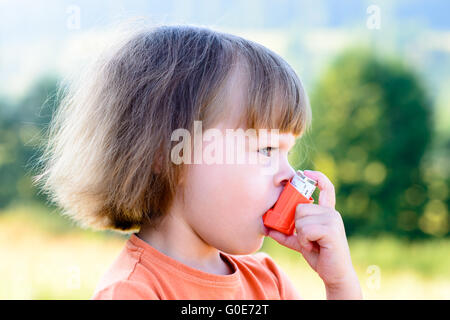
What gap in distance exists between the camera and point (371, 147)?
4.88 m

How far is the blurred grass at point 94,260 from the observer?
376 cm

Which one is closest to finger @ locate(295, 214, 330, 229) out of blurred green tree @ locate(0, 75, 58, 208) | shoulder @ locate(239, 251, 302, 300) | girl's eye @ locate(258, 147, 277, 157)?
girl's eye @ locate(258, 147, 277, 157)

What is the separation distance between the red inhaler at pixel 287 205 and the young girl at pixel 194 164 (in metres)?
0.02

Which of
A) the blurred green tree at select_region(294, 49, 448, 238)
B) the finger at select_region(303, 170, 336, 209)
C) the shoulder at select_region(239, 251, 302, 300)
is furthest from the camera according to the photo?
the blurred green tree at select_region(294, 49, 448, 238)

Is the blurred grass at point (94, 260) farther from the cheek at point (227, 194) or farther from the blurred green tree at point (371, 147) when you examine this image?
the cheek at point (227, 194)

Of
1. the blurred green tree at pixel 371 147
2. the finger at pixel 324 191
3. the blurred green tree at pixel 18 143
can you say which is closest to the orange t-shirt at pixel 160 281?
the finger at pixel 324 191

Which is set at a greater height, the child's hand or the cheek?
the cheek

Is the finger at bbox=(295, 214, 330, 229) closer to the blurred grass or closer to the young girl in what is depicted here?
the young girl

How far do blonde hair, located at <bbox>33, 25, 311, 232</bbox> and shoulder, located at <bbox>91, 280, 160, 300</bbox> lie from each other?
28cm

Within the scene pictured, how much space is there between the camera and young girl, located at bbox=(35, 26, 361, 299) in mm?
1399

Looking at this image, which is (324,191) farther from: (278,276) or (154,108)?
(154,108)
